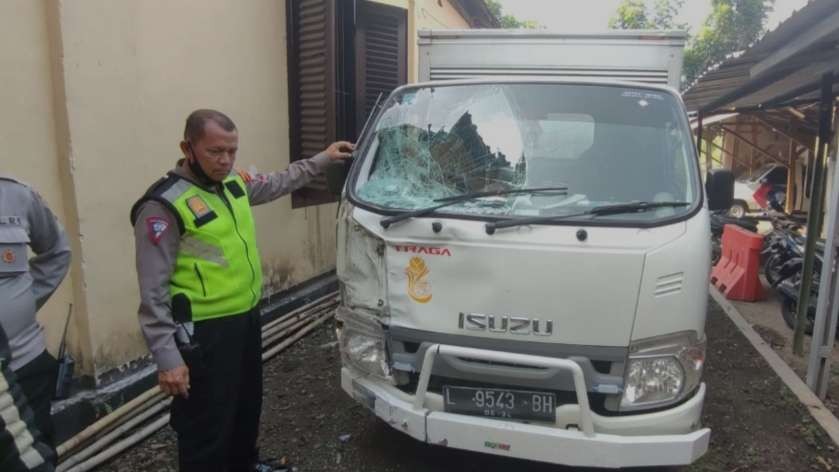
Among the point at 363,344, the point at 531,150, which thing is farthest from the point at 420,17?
the point at 363,344

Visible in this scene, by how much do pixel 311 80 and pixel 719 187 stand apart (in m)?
3.53

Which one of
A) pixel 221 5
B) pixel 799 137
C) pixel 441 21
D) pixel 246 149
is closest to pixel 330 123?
pixel 246 149

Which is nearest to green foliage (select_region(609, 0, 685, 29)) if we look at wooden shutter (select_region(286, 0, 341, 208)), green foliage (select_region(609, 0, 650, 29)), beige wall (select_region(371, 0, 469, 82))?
green foliage (select_region(609, 0, 650, 29))

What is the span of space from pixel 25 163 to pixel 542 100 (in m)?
2.71

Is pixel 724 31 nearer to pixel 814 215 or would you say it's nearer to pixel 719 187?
pixel 814 215

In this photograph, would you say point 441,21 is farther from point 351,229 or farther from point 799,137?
point 351,229

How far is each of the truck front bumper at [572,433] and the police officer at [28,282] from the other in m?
1.37

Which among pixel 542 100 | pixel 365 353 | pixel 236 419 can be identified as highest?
pixel 542 100

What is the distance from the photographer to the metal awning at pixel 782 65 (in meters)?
3.95

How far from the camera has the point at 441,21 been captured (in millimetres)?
10203

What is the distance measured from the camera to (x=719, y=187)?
125 inches

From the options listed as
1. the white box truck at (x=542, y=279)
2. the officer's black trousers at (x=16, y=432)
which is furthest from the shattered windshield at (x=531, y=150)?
the officer's black trousers at (x=16, y=432)

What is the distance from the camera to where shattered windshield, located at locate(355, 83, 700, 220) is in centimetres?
281

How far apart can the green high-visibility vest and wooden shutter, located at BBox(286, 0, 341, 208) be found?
2.71 meters
